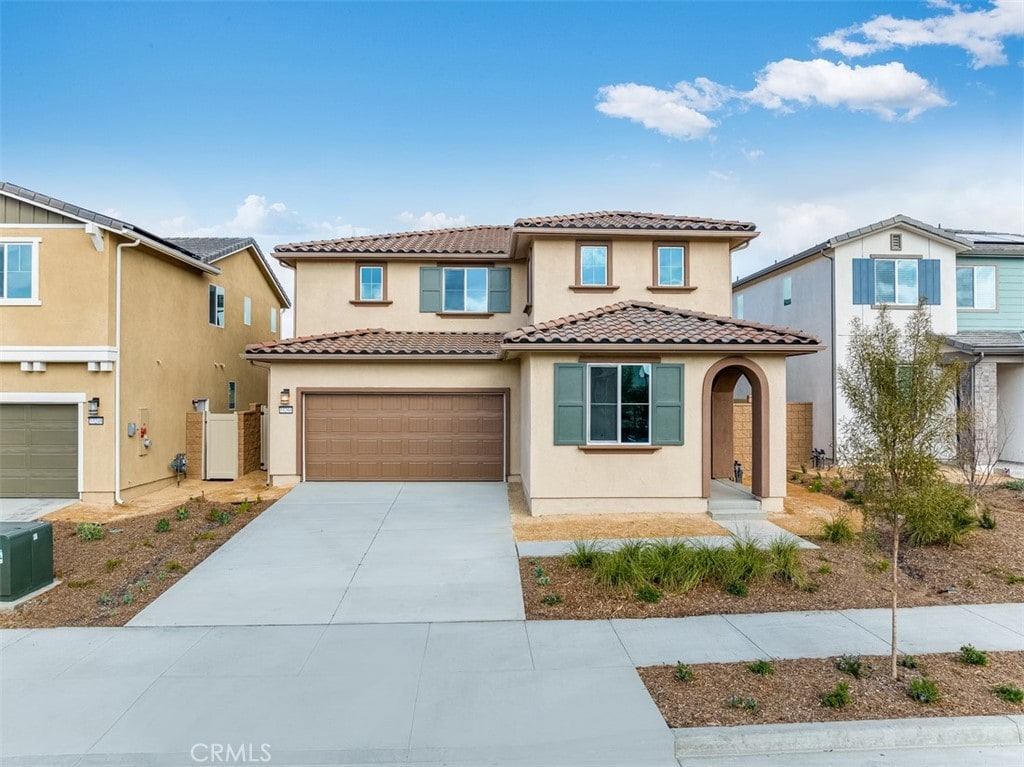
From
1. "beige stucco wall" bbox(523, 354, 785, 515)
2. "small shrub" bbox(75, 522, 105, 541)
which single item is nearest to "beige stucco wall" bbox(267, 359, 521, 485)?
"beige stucco wall" bbox(523, 354, 785, 515)

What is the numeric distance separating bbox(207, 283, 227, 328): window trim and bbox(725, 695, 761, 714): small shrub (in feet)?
53.5

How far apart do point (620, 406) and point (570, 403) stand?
1.00 metres

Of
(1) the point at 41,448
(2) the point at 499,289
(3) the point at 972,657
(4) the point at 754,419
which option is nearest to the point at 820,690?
(3) the point at 972,657

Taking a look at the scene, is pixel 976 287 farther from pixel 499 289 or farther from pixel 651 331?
pixel 499 289

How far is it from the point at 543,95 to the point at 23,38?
1417 centimetres

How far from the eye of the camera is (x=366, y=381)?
534 inches

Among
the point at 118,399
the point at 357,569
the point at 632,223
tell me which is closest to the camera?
the point at 357,569

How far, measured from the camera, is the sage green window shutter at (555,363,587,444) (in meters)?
10.5

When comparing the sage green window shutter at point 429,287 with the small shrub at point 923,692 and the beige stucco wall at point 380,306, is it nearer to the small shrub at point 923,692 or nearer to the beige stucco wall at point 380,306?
the beige stucco wall at point 380,306

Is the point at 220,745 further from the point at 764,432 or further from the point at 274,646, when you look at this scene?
the point at 764,432

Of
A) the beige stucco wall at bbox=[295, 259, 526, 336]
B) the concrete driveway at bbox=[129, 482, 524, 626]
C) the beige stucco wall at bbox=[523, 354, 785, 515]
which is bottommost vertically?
the concrete driveway at bbox=[129, 482, 524, 626]

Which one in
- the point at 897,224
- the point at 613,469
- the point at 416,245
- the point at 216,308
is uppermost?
the point at 897,224

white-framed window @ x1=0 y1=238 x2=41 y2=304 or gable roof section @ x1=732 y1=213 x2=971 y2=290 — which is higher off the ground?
gable roof section @ x1=732 y1=213 x2=971 y2=290

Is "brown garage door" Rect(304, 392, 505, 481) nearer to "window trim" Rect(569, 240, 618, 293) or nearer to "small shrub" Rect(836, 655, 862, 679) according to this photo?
"window trim" Rect(569, 240, 618, 293)
